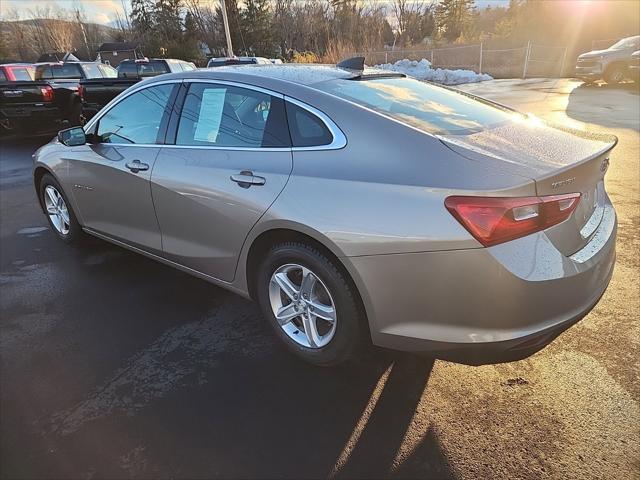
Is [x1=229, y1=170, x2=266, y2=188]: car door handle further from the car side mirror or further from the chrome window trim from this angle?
the car side mirror

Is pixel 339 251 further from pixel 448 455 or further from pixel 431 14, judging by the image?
pixel 431 14

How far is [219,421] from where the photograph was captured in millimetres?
2334

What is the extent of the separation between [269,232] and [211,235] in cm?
51

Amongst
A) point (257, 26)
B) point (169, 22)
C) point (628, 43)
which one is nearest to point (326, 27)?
point (257, 26)

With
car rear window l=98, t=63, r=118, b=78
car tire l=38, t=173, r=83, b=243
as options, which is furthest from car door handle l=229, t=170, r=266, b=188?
car rear window l=98, t=63, r=118, b=78

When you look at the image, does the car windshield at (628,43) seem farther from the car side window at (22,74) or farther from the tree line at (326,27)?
the car side window at (22,74)

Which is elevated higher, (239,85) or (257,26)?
(239,85)

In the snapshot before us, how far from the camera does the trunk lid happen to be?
2.06 metres

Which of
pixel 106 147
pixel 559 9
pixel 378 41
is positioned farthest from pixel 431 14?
pixel 106 147

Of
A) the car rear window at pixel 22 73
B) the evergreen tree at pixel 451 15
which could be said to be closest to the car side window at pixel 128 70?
the car rear window at pixel 22 73

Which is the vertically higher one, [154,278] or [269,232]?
[269,232]

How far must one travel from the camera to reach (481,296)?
6.46 ft

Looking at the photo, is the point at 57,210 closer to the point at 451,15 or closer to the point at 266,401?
the point at 266,401

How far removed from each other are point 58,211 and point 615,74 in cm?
1931
